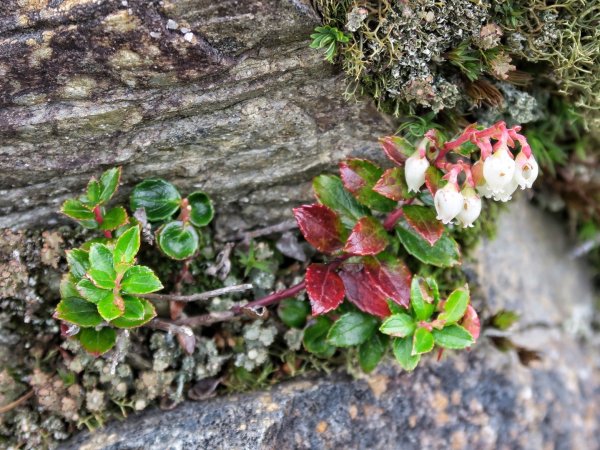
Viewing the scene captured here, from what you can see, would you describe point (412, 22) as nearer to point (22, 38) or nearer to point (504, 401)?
point (22, 38)

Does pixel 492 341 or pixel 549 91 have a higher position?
pixel 549 91

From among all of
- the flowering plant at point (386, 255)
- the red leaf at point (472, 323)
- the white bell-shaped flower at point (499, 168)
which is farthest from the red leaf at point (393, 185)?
the red leaf at point (472, 323)

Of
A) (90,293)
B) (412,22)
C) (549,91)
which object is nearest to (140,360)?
(90,293)

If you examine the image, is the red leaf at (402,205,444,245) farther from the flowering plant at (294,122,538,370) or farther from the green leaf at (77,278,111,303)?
the green leaf at (77,278,111,303)

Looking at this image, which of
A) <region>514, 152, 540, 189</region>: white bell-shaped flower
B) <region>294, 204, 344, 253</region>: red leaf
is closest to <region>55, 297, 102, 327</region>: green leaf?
<region>294, 204, 344, 253</region>: red leaf

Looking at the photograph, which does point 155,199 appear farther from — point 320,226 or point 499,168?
point 499,168

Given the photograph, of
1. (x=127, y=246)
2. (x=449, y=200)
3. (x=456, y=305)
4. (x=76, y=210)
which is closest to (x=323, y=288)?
(x=456, y=305)

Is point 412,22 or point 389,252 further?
point 389,252

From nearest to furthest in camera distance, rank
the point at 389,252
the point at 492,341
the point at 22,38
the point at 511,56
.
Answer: the point at 22,38 < the point at 511,56 < the point at 389,252 < the point at 492,341
